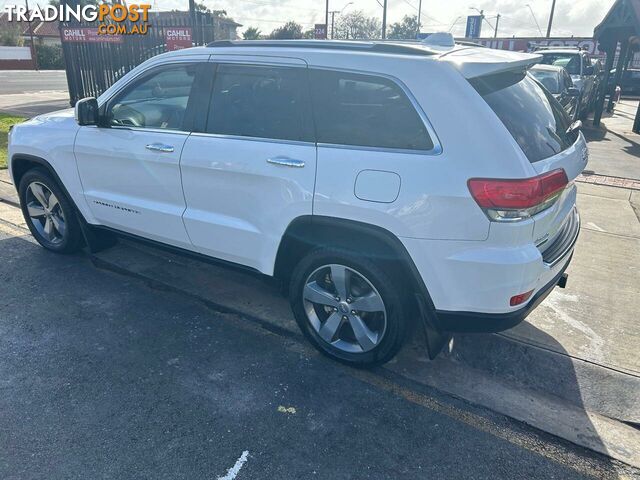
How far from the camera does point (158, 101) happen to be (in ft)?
12.8

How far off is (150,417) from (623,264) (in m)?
4.41

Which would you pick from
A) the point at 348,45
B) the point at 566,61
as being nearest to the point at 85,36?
the point at 348,45

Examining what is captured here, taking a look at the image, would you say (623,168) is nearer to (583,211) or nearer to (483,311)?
(583,211)

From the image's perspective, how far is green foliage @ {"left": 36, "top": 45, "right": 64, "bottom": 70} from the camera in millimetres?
43062

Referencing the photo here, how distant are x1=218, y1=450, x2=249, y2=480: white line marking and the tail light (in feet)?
5.57

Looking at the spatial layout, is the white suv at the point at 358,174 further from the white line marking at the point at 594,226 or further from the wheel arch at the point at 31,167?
the white line marking at the point at 594,226

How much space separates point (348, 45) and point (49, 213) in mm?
3270

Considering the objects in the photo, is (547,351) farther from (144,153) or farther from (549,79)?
(549,79)

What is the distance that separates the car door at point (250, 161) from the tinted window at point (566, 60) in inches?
538

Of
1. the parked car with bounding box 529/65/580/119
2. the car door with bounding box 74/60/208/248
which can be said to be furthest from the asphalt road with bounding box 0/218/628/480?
the parked car with bounding box 529/65/580/119

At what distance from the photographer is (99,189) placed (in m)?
4.17

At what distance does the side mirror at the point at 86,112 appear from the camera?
3.85m

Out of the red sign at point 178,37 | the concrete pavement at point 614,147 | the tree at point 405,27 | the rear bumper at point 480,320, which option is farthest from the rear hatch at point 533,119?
the tree at point 405,27

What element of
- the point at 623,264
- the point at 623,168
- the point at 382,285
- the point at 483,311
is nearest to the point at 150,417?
the point at 382,285
